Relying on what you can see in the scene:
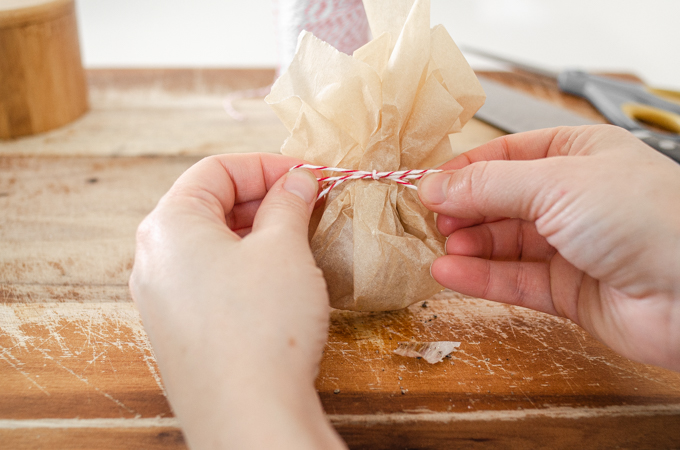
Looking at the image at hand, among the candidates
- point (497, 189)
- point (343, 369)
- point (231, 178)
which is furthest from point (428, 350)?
point (231, 178)

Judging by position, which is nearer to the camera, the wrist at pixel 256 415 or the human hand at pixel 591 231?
the wrist at pixel 256 415

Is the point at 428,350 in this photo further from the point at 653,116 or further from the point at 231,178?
the point at 653,116

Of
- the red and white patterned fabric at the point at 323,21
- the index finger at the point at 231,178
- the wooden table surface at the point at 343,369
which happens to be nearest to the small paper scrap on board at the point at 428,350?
the wooden table surface at the point at 343,369

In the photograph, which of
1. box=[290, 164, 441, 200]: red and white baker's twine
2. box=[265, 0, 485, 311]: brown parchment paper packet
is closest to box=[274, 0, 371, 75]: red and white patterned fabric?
box=[265, 0, 485, 311]: brown parchment paper packet

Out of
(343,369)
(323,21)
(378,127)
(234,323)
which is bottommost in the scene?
(343,369)

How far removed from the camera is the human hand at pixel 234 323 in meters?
0.41

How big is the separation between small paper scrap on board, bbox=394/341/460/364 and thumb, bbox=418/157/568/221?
17 centimetres

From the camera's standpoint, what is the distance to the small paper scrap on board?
61 centimetres

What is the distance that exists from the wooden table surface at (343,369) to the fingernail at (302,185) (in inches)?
7.4

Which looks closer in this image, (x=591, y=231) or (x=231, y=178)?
(x=591, y=231)

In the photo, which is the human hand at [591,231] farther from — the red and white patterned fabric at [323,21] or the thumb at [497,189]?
the red and white patterned fabric at [323,21]

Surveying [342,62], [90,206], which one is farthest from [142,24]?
[342,62]

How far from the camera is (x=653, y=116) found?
3.85ft

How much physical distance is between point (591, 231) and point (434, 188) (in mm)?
174
